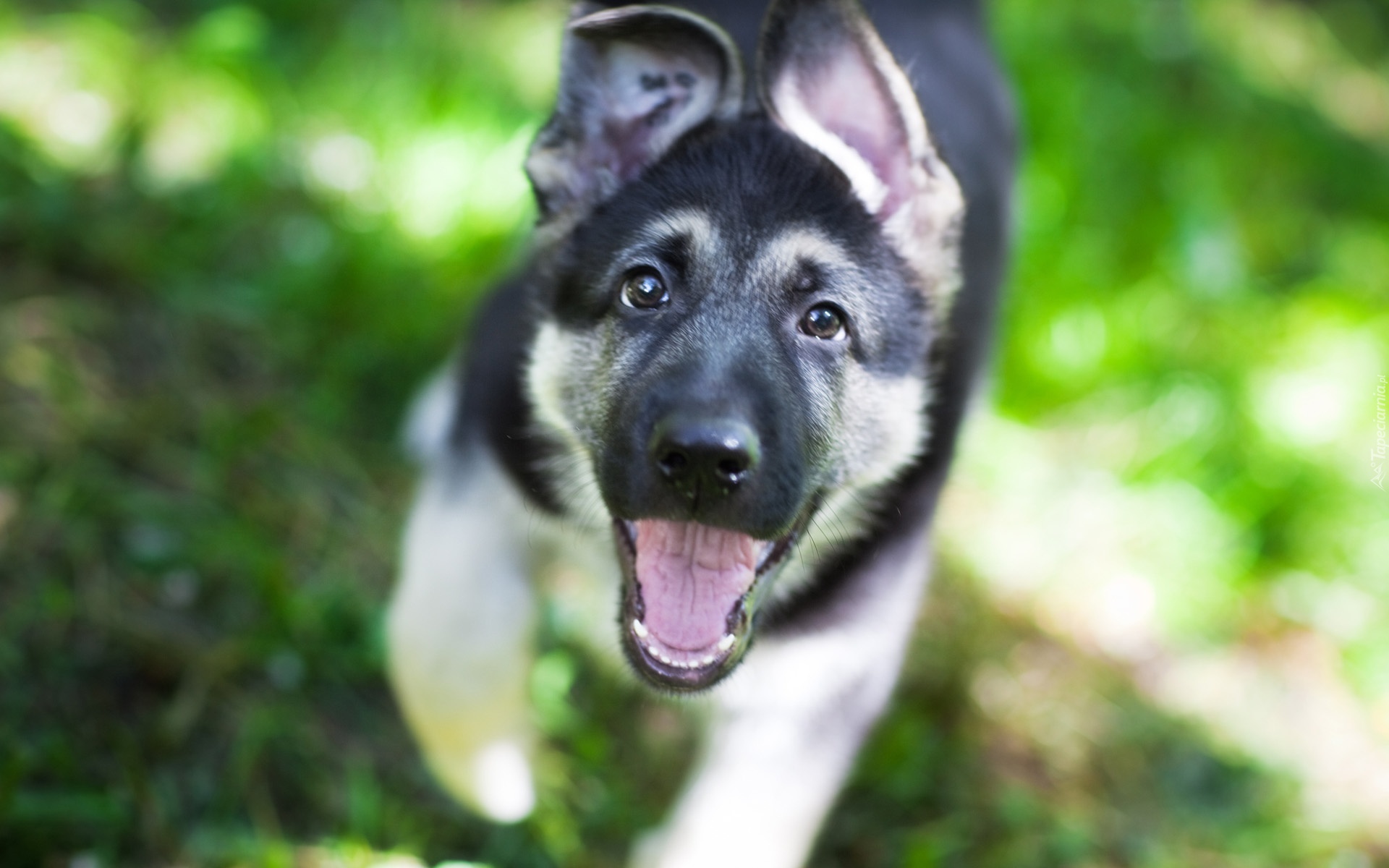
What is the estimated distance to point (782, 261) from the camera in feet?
8.36

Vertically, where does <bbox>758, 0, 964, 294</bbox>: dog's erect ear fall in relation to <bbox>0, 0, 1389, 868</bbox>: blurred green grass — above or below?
above

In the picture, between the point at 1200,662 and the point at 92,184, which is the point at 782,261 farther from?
the point at 92,184

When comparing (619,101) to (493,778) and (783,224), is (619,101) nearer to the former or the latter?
(783,224)

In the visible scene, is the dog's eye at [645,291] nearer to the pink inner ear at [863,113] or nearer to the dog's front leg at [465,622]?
the pink inner ear at [863,113]

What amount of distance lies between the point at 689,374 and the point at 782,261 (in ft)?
1.16

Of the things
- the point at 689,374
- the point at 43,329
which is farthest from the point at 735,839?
the point at 43,329

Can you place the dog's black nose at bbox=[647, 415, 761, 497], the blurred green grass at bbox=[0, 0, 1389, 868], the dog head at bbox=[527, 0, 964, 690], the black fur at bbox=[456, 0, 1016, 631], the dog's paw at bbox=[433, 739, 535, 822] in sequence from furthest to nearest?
the blurred green grass at bbox=[0, 0, 1389, 868] < the dog's paw at bbox=[433, 739, 535, 822] < the black fur at bbox=[456, 0, 1016, 631] < the dog head at bbox=[527, 0, 964, 690] < the dog's black nose at bbox=[647, 415, 761, 497]

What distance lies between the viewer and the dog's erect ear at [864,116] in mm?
2451

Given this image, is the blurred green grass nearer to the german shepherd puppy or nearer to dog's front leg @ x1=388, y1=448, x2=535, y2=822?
dog's front leg @ x1=388, y1=448, x2=535, y2=822

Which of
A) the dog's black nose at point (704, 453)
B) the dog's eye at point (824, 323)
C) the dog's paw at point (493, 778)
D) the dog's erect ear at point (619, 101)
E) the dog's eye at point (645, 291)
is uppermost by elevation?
the dog's erect ear at point (619, 101)

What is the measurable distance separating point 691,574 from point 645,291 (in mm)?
578

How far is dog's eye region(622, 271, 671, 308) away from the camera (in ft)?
8.45

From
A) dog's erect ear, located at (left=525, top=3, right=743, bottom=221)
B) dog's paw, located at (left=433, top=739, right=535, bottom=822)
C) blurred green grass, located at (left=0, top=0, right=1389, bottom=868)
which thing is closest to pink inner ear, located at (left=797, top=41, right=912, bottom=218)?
dog's erect ear, located at (left=525, top=3, right=743, bottom=221)

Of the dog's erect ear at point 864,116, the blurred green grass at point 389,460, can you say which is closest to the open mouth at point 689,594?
the dog's erect ear at point 864,116
